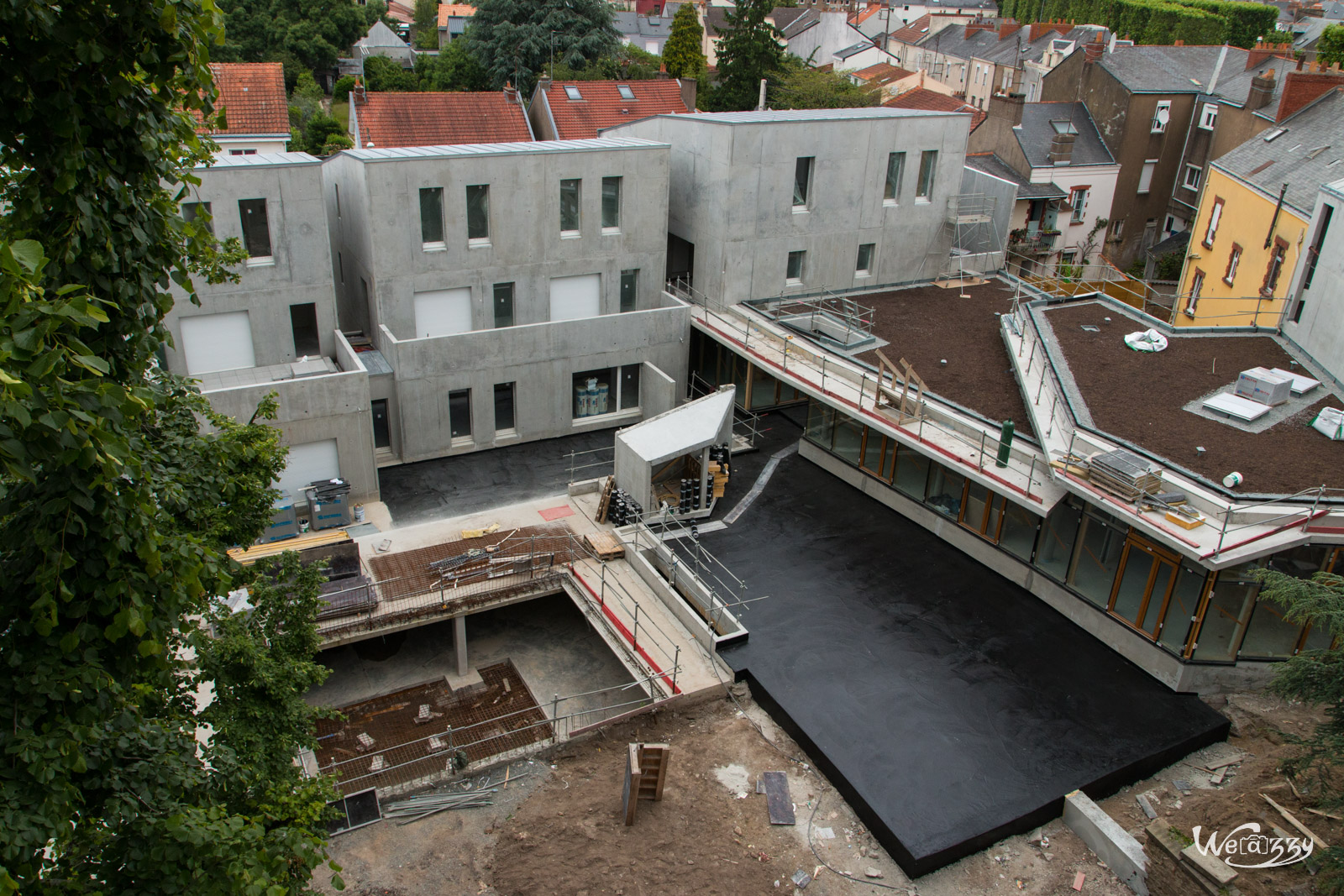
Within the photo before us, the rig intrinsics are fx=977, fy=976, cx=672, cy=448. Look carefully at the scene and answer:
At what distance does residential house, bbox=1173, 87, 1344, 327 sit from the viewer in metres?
28.5

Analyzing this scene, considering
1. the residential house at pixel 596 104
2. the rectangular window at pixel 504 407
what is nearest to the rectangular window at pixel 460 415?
the rectangular window at pixel 504 407

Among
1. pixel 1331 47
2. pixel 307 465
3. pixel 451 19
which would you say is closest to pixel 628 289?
pixel 307 465

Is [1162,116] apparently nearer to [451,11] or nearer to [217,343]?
[217,343]

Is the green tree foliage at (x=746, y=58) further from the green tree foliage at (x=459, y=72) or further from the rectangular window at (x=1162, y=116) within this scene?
the rectangular window at (x=1162, y=116)

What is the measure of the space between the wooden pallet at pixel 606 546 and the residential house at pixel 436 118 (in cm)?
2682

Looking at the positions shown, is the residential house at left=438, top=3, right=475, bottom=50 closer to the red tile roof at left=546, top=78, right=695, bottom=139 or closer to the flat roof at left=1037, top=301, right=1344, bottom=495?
the red tile roof at left=546, top=78, right=695, bottom=139

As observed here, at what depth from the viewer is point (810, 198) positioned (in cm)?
3162

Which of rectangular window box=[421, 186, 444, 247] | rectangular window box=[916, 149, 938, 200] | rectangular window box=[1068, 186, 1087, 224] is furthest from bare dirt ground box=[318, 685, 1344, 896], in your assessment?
rectangular window box=[1068, 186, 1087, 224]

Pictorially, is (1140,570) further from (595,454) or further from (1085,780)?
(595,454)

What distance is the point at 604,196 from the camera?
3033 cm

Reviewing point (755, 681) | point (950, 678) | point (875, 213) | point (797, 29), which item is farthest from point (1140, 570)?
point (797, 29)

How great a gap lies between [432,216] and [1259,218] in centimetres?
2537

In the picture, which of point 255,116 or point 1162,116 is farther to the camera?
point 255,116

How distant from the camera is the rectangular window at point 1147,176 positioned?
4691 cm
